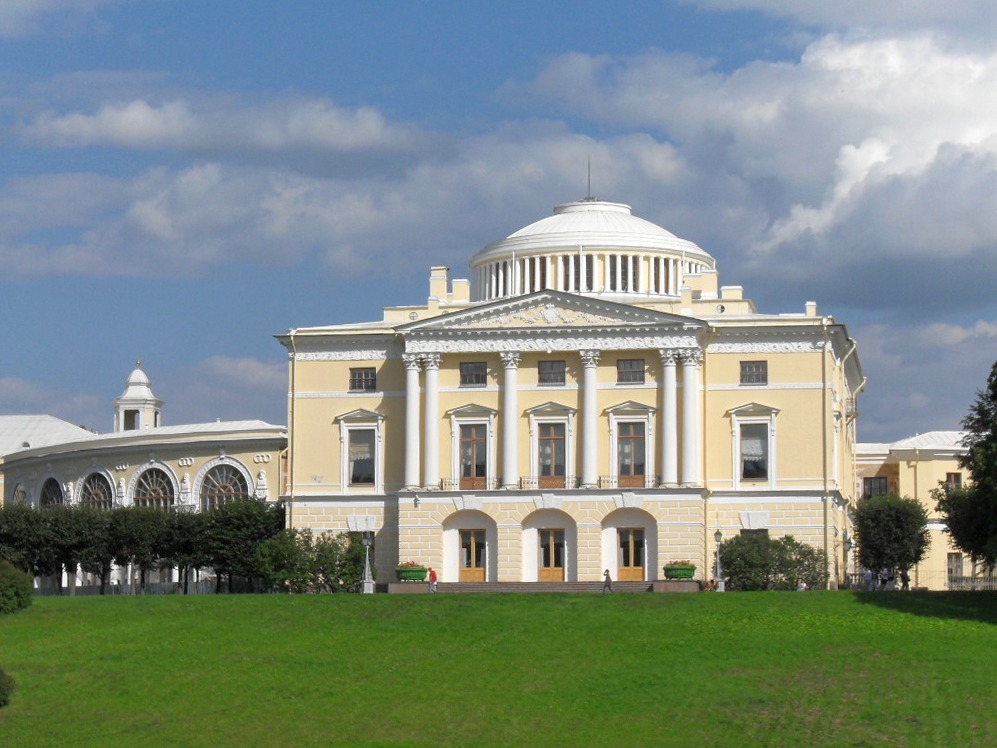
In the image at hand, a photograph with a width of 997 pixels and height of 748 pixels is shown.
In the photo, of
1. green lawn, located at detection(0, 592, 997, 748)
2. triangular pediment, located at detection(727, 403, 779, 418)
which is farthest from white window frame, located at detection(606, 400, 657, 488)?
green lawn, located at detection(0, 592, 997, 748)

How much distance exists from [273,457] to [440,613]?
1317 inches

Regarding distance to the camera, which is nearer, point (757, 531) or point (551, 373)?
point (757, 531)

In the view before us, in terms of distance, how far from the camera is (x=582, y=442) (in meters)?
82.7

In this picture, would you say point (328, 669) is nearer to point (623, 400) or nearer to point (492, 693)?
point (492, 693)

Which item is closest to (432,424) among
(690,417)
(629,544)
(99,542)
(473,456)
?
(473,456)

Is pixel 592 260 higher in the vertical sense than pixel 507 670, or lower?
higher

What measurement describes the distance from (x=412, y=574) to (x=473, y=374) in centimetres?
884

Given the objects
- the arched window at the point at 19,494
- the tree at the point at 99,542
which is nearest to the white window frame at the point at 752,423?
the tree at the point at 99,542

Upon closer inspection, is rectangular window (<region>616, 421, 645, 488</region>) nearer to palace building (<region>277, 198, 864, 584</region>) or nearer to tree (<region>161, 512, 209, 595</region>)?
palace building (<region>277, 198, 864, 584</region>)

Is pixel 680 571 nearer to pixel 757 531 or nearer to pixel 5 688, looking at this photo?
pixel 757 531

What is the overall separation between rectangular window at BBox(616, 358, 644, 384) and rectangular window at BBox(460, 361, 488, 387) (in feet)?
16.8

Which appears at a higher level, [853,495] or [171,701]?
[853,495]

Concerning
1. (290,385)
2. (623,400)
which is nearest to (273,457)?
(290,385)

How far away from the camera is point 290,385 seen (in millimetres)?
86625
